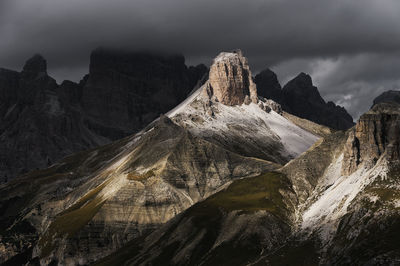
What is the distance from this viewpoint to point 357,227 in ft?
653

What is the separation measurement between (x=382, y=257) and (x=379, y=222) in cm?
2344

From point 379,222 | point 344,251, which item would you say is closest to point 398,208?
point 379,222

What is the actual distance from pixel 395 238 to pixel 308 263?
2901 cm

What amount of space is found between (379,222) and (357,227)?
7.50 metres

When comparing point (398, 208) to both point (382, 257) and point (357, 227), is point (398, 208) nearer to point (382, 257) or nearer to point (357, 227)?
point (357, 227)

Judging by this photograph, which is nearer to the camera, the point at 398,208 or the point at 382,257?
the point at 382,257

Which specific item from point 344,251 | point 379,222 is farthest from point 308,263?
point 379,222

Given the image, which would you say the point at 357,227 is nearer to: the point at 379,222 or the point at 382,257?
the point at 379,222

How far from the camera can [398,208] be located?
197 metres

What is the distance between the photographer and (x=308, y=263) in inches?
7746

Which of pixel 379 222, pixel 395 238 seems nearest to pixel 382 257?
pixel 395 238

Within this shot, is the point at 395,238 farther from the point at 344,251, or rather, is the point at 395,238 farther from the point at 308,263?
the point at 308,263

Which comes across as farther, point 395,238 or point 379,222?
point 379,222

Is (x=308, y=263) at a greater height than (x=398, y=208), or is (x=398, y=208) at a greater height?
(x=398, y=208)
